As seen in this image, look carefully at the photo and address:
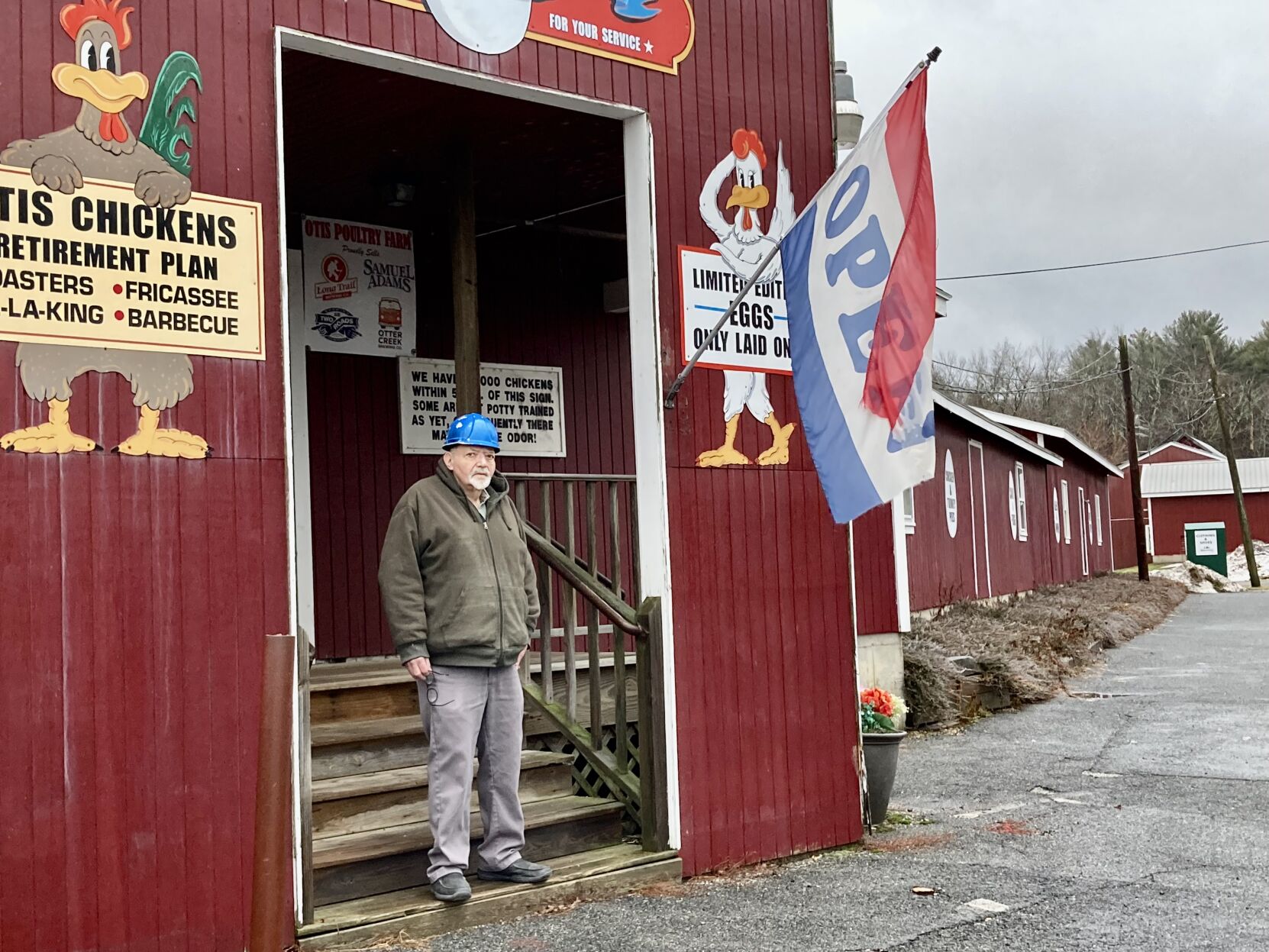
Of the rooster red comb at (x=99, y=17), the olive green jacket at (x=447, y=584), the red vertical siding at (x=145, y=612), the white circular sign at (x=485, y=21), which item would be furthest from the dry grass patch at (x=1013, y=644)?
the rooster red comb at (x=99, y=17)

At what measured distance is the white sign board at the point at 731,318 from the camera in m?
6.72

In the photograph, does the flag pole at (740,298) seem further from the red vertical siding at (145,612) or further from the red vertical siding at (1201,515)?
the red vertical siding at (1201,515)

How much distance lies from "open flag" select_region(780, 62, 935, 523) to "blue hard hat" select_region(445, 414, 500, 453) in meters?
1.53

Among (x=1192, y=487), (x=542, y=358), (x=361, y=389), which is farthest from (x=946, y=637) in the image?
(x=1192, y=487)

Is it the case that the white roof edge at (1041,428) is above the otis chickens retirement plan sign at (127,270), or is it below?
above

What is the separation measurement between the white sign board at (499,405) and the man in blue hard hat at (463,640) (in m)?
3.23

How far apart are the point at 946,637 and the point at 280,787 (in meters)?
12.5

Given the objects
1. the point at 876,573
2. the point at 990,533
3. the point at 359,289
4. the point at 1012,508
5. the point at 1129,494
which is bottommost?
the point at 876,573

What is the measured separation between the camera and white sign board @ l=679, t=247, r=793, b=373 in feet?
22.1

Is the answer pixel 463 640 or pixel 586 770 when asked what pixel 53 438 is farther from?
pixel 586 770

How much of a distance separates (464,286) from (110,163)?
126 inches

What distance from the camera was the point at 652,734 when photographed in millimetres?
6398

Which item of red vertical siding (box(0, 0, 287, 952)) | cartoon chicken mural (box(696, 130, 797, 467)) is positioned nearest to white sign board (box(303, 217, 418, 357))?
cartoon chicken mural (box(696, 130, 797, 467))

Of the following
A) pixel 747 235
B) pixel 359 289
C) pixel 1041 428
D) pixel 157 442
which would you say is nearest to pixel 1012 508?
pixel 1041 428
